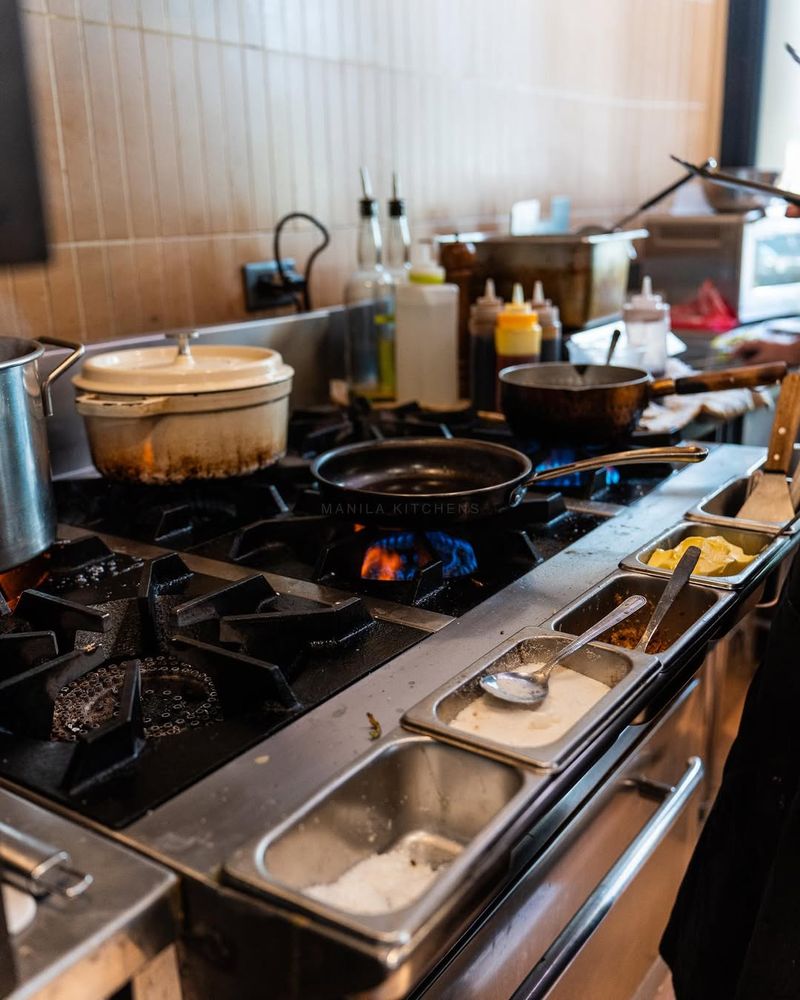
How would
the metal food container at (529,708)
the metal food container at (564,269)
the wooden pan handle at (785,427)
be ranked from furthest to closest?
the metal food container at (564,269)
the wooden pan handle at (785,427)
the metal food container at (529,708)

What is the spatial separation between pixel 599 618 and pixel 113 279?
96cm

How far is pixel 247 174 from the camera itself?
166 cm

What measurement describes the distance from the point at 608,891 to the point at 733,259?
6.31 feet

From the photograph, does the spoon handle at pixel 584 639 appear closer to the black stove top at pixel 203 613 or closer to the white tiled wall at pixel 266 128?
the black stove top at pixel 203 613

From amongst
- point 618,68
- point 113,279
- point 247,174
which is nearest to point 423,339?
point 247,174

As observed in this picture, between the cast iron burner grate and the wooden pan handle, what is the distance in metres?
0.61

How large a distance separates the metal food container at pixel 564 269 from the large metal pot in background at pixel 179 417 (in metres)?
0.78

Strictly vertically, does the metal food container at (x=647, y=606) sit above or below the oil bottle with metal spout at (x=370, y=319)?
below

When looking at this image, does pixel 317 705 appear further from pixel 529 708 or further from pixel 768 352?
pixel 768 352

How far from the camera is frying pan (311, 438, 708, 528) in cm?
95

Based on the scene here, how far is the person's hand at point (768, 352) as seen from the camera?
76.5 inches

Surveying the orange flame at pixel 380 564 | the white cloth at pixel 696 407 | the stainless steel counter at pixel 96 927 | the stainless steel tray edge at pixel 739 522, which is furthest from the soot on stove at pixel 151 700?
the white cloth at pixel 696 407

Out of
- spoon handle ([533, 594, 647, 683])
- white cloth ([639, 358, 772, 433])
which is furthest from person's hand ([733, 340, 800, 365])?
spoon handle ([533, 594, 647, 683])

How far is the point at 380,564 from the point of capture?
995mm
